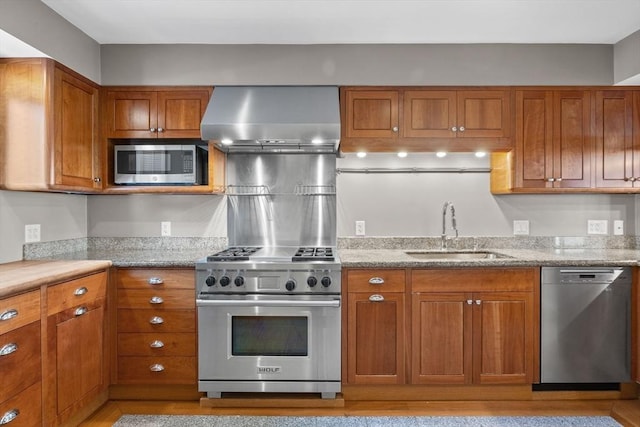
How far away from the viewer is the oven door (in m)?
2.63

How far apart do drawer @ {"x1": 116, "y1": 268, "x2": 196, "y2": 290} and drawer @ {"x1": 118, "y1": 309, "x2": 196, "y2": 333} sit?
16cm

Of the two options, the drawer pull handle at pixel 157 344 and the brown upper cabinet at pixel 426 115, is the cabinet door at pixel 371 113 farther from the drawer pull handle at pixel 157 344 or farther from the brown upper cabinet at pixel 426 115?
the drawer pull handle at pixel 157 344

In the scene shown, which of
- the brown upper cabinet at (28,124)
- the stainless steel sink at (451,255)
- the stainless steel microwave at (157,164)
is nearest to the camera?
the brown upper cabinet at (28,124)

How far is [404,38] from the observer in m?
2.85

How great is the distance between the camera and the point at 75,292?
2305 millimetres

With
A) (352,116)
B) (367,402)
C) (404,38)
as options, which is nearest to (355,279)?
(367,402)

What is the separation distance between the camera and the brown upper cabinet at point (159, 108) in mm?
2971

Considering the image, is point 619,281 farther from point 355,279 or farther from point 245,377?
point 245,377

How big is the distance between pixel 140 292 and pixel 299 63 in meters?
1.89


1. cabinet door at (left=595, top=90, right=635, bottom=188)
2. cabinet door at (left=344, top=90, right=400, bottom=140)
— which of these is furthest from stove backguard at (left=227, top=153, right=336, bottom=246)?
cabinet door at (left=595, top=90, right=635, bottom=188)

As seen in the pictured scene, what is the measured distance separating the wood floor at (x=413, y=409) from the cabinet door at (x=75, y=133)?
147 centimetres

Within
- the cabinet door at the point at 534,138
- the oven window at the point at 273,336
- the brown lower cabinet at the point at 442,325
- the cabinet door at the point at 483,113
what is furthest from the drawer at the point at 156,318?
the cabinet door at the point at 534,138

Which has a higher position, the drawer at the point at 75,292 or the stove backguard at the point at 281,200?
the stove backguard at the point at 281,200

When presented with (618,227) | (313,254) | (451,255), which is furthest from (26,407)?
(618,227)
